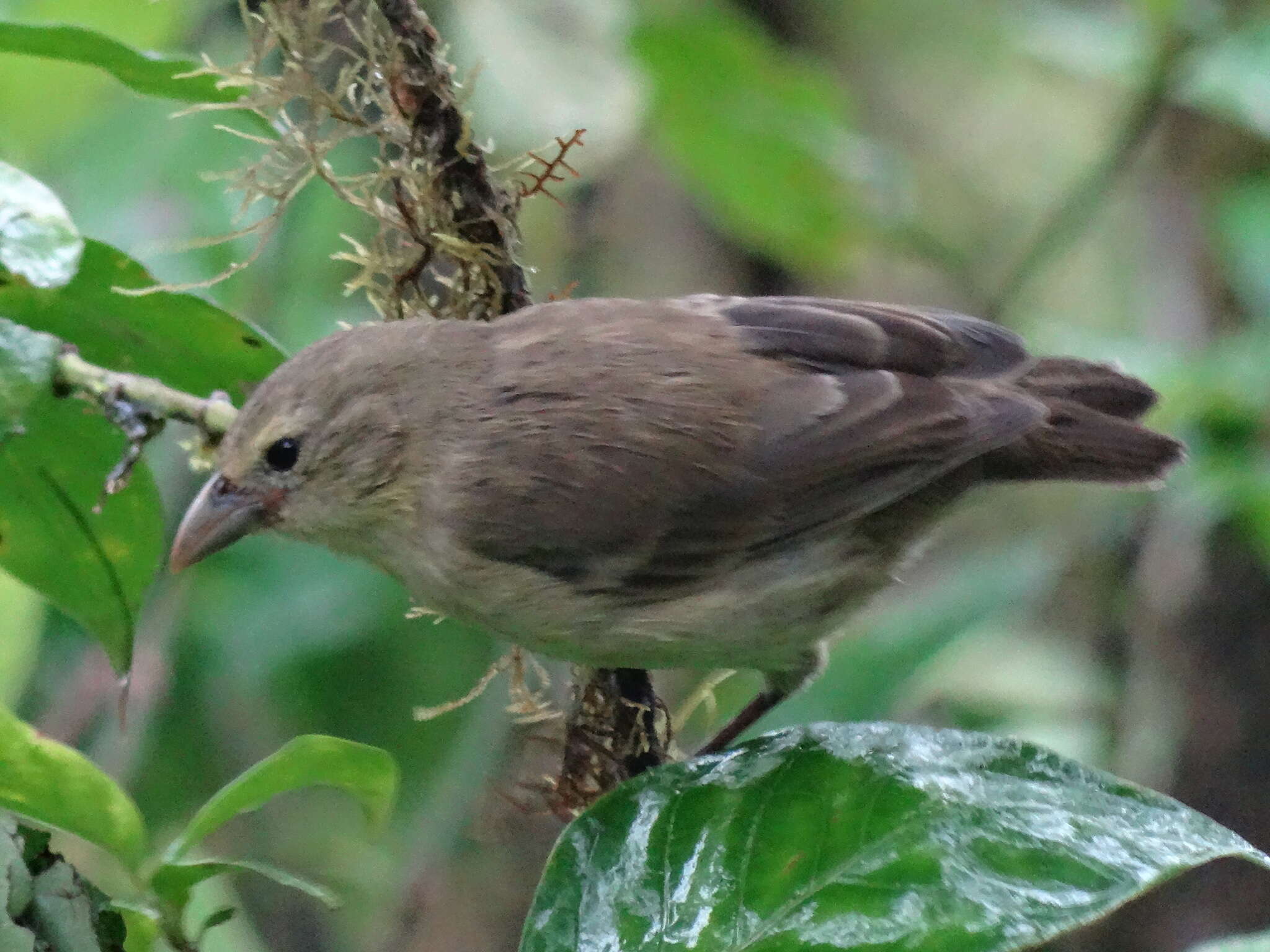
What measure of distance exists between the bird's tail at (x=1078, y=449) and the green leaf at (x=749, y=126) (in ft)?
4.88

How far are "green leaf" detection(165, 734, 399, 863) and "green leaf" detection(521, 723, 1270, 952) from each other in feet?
0.78

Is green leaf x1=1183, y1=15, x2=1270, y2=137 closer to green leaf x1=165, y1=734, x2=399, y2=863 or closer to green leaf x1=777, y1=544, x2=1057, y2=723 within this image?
green leaf x1=777, y1=544, x2=1057, y2=723

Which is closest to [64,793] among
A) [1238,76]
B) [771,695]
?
[771,695]

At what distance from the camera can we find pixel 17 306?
6.07 ft

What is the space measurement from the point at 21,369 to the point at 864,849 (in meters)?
1.11

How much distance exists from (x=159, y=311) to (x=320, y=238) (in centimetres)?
211

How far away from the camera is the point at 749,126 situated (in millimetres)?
4047

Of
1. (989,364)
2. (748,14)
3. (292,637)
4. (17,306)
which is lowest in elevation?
(292,637)

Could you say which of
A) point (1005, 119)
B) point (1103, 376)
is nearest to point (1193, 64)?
point (1103, 376)

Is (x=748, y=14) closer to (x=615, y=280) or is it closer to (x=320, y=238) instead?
(x=615, y=280)

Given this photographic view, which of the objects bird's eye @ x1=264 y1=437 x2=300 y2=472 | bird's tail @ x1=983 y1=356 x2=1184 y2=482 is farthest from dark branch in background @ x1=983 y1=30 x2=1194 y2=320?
bird's eye @ x1=264 y1=437 x2=300 y2=472

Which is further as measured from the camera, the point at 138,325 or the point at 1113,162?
the point at 1113,162

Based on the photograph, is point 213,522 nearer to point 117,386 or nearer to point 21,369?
point 117,386

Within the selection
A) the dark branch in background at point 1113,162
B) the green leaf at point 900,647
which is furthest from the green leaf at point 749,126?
the green leaf at point 900,647
